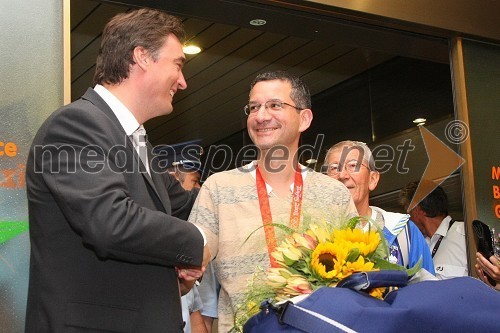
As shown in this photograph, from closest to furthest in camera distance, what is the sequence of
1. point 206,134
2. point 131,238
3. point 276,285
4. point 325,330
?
point 325,330, point 276,285, point 131,238, point 206,134

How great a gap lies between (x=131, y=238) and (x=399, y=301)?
78 centimetres

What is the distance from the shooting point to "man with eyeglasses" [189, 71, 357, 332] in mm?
2928

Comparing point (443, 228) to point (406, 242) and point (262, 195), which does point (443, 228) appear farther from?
point (262, 195)

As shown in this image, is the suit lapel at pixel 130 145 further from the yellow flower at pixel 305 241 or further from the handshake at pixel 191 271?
the yellow flower at pixel 305 241

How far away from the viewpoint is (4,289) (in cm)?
380

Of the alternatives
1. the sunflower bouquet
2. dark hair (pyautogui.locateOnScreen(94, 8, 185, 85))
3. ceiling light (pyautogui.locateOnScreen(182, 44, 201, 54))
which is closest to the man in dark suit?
dark hair (pyautogui.locateOnScreen(94, 8, 185, 85))

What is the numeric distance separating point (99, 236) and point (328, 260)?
0.63 metres

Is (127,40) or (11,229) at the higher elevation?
(127,40)

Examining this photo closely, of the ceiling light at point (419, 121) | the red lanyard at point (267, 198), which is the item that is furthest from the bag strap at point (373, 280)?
the ceiling light at point (419, 121)

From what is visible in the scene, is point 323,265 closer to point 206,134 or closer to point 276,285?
point 276,285

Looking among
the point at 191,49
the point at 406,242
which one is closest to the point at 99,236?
the point at 406,242

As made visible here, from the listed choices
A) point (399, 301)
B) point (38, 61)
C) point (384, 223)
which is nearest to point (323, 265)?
point (399, 301)

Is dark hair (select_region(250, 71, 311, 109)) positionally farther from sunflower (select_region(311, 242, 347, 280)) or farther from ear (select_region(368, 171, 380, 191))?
sunflower (select_region(311, 242, 347, 280))

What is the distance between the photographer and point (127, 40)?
8.97 ft
